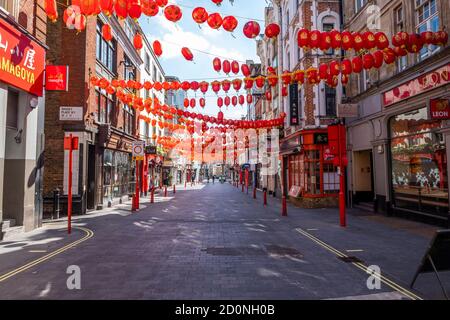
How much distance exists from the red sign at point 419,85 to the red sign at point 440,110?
3.62ft

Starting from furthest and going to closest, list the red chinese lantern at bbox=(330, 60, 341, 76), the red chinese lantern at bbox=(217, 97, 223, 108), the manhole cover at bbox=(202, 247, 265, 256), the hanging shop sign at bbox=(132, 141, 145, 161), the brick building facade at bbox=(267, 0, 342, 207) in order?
the brick building facade at bbox=(267, 0, 342, 207) < the hanging shop sign at bbox=(132, 141, 145, 161) < the red chinese lantern at bbox=(217, 97, 223, 108) < the red chinese lantern at bbox=(330, 60, 341, 76) < the manhole cover at bbox=(202, 247, 265, 256)

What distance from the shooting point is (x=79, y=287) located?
515 centimetres

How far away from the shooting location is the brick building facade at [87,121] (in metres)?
15.0

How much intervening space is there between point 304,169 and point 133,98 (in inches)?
453

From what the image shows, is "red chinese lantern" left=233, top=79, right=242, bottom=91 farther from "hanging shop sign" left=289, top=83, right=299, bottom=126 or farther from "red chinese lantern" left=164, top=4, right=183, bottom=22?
"hanging shop sign" left=289, top=83, right=299, bottom=126

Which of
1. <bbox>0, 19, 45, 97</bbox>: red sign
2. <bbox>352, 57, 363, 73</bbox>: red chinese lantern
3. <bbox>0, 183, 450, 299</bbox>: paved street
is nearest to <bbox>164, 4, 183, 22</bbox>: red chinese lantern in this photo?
<bbox>0, 19, 45, 97</bbox>: red sign

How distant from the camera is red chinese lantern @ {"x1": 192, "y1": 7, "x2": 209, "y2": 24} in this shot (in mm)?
8188

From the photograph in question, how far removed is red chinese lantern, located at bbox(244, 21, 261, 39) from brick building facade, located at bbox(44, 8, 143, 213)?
31.0 ft

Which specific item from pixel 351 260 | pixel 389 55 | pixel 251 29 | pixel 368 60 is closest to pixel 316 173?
pixel 368 60

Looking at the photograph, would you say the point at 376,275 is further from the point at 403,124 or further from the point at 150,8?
the point at 403,124

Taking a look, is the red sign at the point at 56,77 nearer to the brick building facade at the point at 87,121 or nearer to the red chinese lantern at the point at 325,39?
the brick building facade at the point at 87,121

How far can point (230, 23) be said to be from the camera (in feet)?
27.7
